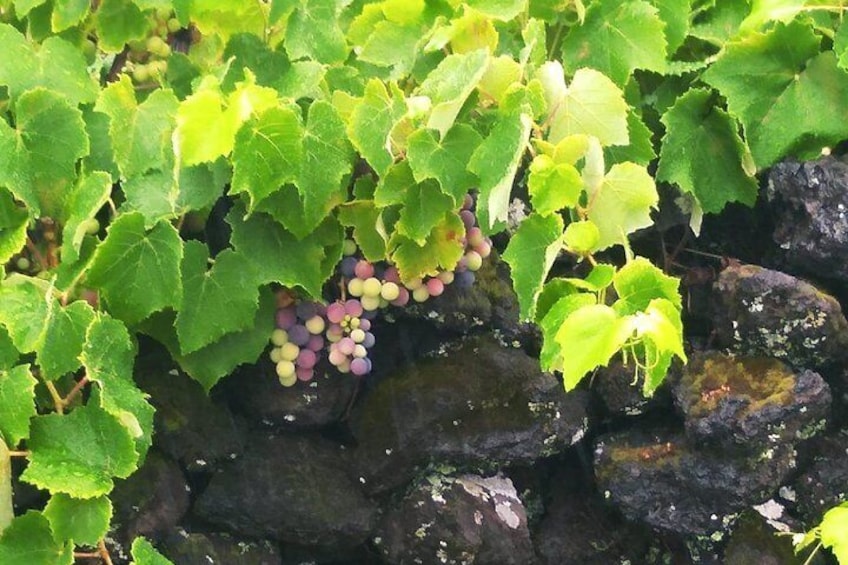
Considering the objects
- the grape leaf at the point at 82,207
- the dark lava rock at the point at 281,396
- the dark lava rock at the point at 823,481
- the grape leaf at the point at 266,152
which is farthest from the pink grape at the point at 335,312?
the dark lava rock at the point at 823,481

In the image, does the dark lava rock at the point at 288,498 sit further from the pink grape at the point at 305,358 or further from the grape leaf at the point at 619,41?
the grape leaf at the point at 619,41

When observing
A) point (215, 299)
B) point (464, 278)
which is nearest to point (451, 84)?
point (464, 278)

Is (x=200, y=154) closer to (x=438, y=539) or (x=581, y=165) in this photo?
(x=581, y=165)

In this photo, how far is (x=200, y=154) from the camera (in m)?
1.09

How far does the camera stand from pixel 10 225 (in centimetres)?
123

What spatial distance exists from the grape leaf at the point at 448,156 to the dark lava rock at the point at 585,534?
0.57m

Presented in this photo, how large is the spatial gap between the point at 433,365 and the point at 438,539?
25 cm

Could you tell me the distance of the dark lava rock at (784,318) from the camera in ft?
4.33

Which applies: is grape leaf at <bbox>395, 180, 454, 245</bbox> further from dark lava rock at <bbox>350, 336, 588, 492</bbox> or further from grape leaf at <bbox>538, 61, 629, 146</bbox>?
dark lava rock at <bbox>350, 336, 588, 492</bbox>

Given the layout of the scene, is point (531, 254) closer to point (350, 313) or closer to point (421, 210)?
point (421, 210)

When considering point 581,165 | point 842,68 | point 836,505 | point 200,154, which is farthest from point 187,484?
point 842,68

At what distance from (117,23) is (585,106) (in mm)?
705

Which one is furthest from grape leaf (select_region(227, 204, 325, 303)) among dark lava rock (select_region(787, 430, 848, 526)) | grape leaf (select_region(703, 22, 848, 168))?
dark lava rock (select_region(787, 430, 848, 526))

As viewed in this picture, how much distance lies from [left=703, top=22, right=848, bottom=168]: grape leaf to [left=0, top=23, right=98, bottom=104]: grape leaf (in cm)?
89
